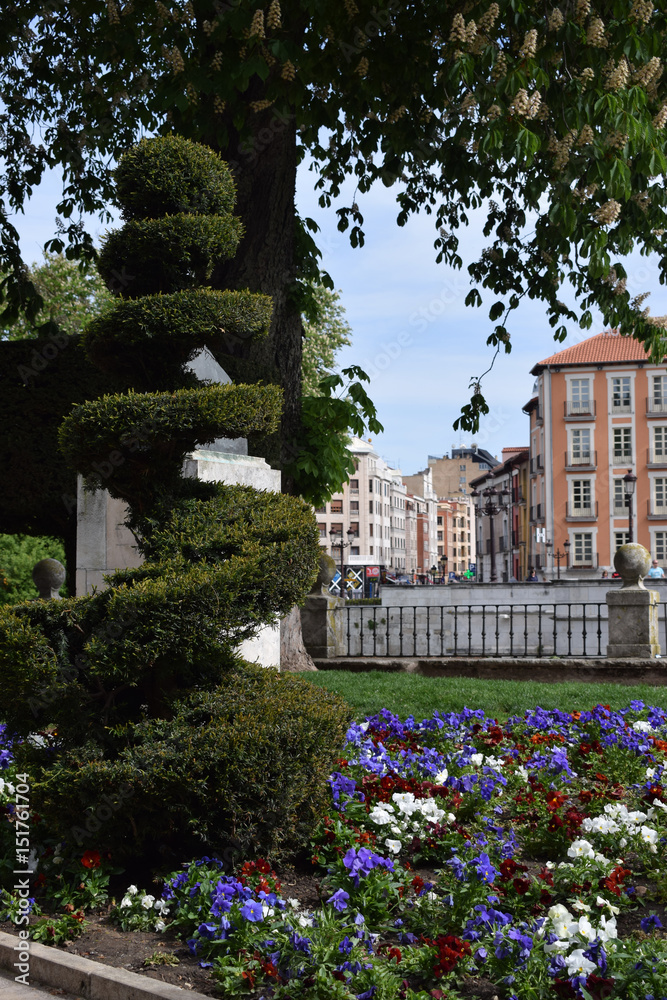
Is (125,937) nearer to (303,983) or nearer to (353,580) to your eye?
(303,983)

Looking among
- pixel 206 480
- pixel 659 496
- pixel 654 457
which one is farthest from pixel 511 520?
pixel 206 480

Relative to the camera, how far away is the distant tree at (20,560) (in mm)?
20797

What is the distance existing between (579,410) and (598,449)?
9.44 feet

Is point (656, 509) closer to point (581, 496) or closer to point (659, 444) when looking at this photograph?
point (659, 444)

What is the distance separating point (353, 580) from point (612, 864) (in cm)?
4909

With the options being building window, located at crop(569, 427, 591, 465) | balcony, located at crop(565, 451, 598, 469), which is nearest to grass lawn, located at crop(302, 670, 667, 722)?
balcony, located at crop(565, 451, 598, 469)

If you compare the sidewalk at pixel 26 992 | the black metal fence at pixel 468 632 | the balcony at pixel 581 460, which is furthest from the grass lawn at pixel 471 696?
the balcony at pixel 581 460

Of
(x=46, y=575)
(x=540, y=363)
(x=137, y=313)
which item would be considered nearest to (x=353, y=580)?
(x=540, y=363)

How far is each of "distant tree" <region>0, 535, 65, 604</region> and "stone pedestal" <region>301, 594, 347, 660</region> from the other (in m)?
8.55

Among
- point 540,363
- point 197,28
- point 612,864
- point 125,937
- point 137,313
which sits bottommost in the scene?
point 125,937

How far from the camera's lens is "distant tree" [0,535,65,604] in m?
20.8

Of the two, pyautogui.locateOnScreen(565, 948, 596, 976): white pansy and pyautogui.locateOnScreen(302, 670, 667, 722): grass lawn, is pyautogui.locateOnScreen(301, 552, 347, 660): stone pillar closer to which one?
pyautogui.locateOnScreen(302, 670, 667, 722): grass lawn

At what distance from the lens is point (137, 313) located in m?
5.38

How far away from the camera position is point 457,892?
3906mm
